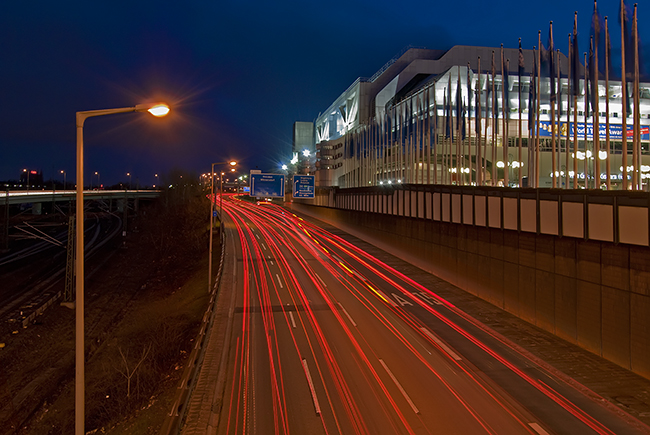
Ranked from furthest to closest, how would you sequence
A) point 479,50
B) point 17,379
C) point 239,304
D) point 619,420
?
point 479,50
point 239,304
point 17,379
point 619,420

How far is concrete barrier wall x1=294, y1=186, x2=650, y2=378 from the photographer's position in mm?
14016

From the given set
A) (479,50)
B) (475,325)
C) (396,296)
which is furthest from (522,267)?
(479,50)

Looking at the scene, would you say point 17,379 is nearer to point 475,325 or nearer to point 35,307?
point 35,307

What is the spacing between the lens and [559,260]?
57.2 ft

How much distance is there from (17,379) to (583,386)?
81.2ft

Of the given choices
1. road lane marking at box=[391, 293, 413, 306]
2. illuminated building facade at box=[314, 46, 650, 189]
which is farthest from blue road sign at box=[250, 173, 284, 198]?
road lane marking at box=[391, 293, 413, 306]

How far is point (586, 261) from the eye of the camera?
16.0m

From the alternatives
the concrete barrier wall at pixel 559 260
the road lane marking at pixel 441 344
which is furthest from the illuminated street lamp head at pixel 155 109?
the concrete barrier wall at pixel 559 260

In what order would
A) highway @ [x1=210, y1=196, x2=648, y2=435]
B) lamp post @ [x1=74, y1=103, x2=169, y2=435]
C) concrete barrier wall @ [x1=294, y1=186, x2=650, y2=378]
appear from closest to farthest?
lamp post @ [x1=74, y1=103, x2=169, y2=435], highway @ [x1=210, y1=196, x2=648, y2=435], concrete barrier wall @ [x1=294, y1=186, x2=650, y2=378]

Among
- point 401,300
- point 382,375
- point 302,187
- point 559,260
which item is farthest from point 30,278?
point 559,260

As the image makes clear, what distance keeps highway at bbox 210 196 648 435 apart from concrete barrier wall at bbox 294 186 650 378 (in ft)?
8.45

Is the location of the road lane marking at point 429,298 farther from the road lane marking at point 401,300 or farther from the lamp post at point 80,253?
the lamp post at point 80,253

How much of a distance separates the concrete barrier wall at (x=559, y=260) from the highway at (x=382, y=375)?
2575 mm

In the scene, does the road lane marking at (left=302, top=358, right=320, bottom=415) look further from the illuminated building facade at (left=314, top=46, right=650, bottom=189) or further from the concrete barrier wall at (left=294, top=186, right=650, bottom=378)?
the illuminated building facade at (left=314, top=46, right=650, bottom=189)
